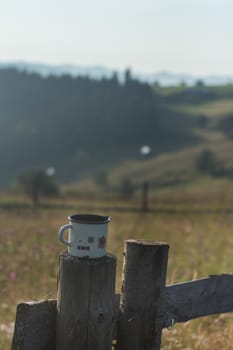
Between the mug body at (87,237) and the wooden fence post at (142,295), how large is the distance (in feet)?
0.75

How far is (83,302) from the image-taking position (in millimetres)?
2652

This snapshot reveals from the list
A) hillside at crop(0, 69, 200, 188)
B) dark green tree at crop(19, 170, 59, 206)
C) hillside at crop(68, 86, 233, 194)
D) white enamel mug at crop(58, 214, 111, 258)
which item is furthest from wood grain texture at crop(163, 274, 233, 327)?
hillside at crop(0, 69, 200, 188)

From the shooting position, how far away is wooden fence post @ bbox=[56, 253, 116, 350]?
2646 millimetres

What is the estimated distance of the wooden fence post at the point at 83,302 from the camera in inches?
104

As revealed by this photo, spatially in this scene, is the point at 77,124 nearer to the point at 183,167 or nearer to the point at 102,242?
the point at 183,167

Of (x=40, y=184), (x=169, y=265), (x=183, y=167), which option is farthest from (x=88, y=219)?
(x=183, y=167)

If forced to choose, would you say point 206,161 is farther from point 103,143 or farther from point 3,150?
point 3,150

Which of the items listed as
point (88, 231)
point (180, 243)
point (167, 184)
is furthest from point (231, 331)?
point (167, 184)

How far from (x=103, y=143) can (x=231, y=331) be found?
159 m

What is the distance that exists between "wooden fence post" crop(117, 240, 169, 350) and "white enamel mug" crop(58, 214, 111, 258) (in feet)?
0.72

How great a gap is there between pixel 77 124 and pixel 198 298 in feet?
554

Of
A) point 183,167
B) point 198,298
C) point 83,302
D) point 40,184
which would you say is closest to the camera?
point 83,302

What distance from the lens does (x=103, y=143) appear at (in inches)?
6412

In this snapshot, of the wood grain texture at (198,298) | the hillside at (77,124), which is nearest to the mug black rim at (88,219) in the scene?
the wood grain texture at (198,298)
